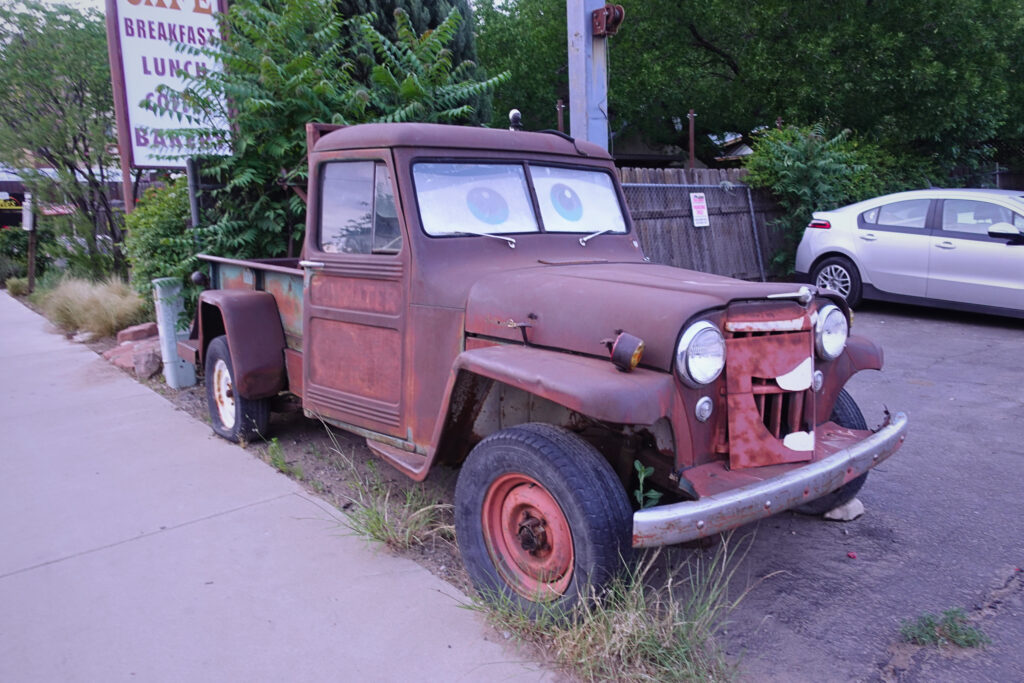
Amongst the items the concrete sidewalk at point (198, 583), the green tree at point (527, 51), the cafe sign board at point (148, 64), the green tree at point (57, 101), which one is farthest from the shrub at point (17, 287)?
the green tree at point (527, 51)

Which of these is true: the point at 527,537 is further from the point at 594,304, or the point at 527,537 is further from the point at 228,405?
the point at 228,405

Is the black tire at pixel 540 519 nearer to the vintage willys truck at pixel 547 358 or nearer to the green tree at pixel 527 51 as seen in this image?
the vintage willys truck at pixel 547 358

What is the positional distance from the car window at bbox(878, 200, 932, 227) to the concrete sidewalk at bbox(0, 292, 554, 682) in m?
7.54

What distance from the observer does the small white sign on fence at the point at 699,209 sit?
948 centimetres

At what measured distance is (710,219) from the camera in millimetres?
9891

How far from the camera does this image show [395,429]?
3.69 metres

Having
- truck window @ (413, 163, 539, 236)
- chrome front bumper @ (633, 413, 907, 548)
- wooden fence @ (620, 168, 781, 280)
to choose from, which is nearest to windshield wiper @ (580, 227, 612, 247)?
truck window @ (413, 163, 539, 236)

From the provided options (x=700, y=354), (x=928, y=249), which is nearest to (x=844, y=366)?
(x=700, y=354)

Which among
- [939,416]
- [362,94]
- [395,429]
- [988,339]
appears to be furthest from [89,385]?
[988,339]

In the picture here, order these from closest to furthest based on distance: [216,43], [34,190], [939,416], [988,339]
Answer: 1. [939,416]
2. [216,43]
3. [988,339]
4. [34,190]

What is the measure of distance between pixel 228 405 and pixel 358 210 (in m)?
2.00

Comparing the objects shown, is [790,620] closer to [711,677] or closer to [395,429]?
[711,677]

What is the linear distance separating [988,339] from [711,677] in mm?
6750

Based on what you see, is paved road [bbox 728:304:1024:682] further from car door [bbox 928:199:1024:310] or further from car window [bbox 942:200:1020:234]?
Answer: car window [bbox 942:200:1020:234]
